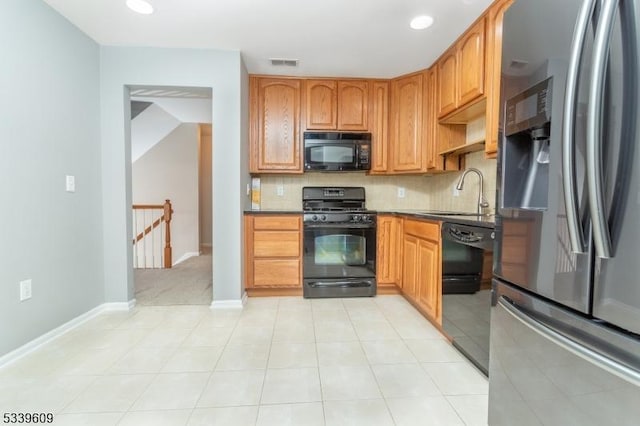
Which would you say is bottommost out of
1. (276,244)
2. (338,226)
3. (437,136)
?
(276,244)

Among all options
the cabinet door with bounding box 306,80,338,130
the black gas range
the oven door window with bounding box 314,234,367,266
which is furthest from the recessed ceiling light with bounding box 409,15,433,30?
the oven door window with bounding box 314,234,367,266

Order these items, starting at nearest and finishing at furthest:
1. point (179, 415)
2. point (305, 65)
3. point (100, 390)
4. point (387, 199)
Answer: point (179, 415), point (100, 390), point (305, 65), point (387, 199)

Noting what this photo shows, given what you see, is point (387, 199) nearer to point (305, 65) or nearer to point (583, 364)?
point (305, 65)

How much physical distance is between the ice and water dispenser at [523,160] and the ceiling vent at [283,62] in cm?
227

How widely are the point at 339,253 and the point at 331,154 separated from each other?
107 centimetres

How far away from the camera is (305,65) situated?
9.46 ft

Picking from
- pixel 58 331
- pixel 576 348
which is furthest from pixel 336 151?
pixel 58 331

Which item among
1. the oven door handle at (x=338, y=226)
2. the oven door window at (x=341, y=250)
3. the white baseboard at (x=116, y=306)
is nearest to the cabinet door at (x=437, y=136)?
the oven door handle at (x=338, y=226)

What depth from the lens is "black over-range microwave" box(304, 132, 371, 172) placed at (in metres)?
3.13

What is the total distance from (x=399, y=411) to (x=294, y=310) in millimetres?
1431

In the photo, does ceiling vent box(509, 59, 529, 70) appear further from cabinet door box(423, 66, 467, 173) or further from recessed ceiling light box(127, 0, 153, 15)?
recessed ceiling light box(127, 0, 153, 15)

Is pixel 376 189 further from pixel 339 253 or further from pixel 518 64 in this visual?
pixel 518 64

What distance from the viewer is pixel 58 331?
2096mm

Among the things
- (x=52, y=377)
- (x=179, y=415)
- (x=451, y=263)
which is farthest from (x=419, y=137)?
(x=52, y=377)
